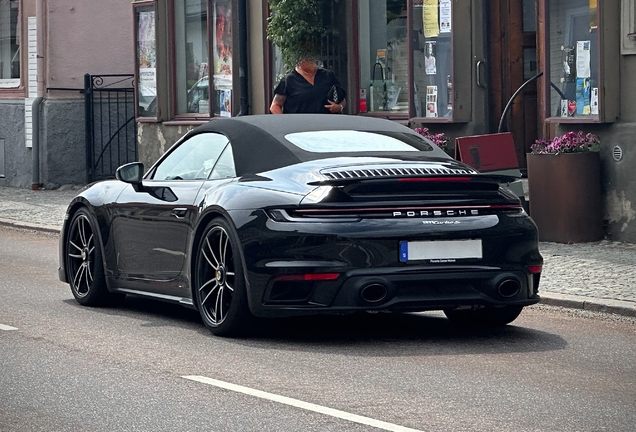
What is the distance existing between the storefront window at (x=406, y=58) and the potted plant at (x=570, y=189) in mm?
2461

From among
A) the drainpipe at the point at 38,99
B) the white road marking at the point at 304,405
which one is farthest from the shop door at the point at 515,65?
the drainpipe at the point at 38,99

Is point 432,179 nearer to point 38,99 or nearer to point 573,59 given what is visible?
point 573,59

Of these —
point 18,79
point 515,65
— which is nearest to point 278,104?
point 515,65

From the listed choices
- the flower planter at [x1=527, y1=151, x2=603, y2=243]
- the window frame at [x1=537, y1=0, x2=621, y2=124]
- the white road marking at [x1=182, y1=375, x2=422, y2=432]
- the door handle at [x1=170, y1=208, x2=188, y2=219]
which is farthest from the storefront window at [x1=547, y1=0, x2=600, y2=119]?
the white road marking at [x1=182, y1=375, x2=422, y2=432]

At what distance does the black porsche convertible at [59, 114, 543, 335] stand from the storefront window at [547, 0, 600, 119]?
5.87m

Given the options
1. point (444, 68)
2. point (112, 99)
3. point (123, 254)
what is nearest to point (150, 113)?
point (112, 99)

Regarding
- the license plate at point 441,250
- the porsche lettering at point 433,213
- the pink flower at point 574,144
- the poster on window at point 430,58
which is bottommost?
the license plate at point 441,250

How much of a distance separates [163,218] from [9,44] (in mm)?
19559

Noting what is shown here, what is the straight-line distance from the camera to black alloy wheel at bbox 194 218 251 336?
8.44 metres

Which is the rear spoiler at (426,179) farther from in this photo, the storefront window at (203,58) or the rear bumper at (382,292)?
the storefront window at (203,58)

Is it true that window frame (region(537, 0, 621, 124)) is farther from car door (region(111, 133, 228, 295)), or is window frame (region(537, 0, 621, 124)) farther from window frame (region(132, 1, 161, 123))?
window frame (region(132, 1, 161, 123))

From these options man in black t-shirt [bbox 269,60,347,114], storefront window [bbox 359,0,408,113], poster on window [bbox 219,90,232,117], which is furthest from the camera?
poster on window [bbox 219,90,232,117]

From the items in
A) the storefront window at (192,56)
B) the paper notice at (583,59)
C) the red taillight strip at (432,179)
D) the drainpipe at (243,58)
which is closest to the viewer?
the red taillight strip at (432,179)

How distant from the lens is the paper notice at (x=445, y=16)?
1689 centimetres
